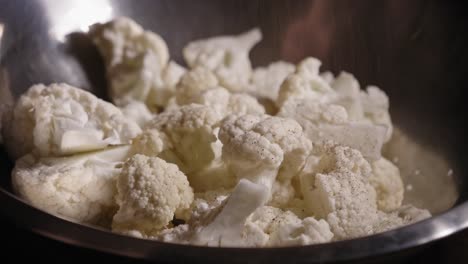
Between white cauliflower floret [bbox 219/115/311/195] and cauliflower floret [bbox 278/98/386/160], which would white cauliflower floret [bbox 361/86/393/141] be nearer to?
cauliflower floret [bbox 278/98/386/160]

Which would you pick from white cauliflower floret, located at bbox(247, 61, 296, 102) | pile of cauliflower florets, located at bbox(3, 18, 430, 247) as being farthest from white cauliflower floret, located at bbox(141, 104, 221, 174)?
white cauliflower floret, located at bbox(247, 61, 296, 102)

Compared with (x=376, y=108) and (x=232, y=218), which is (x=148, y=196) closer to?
(x=232, y=218)

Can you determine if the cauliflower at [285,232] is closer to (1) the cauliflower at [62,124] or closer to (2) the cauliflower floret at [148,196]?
(2) the cauliflower floret at [148,196]

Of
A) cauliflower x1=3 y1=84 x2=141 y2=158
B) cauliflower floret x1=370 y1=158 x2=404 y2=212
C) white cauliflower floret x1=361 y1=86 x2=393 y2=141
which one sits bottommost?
cauliflower floret x1=370 y1=158 x2=404 y2=212

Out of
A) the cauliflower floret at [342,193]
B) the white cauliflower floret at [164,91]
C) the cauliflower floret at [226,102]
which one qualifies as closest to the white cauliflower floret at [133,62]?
the white cauliflower floret at [164,91]

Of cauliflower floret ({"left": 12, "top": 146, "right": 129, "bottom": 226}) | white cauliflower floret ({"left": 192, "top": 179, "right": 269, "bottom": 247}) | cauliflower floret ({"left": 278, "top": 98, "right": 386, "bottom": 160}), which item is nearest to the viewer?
white cauliflower floret ({"left": 192, "top": 179, "right": 269, "bottom": 247})

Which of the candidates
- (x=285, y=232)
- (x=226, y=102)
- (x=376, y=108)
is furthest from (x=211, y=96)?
(x=285, y=232)

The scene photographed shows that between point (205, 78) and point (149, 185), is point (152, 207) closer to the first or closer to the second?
point (149, 185)
